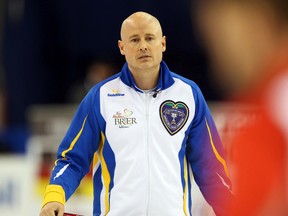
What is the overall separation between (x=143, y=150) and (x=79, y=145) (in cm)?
39

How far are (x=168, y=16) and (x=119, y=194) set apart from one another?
32.7 feet

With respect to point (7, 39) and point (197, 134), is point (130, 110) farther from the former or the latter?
point (7, 39)

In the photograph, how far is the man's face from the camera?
4.21m

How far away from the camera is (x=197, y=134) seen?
14.0ft

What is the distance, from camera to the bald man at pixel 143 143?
411cm

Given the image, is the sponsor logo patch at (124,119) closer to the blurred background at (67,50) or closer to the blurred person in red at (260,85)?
the blurred person in red at (260,85)

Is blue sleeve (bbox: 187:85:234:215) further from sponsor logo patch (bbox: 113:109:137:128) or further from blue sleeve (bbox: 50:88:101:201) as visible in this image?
blue sleeve (bbox: 50:88:101:201)

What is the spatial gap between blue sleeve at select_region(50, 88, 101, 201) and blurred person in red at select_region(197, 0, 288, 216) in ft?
8.12

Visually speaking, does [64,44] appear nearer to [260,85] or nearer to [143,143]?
[143,143]

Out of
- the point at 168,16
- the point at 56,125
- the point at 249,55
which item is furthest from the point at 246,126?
the point at 168,16

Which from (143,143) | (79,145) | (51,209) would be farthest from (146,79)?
(51,209)

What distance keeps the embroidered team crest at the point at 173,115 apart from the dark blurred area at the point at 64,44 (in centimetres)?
953

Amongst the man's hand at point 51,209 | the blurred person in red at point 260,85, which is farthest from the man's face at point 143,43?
the blurred person in red at point 260,85

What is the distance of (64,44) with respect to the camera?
14742 mm
